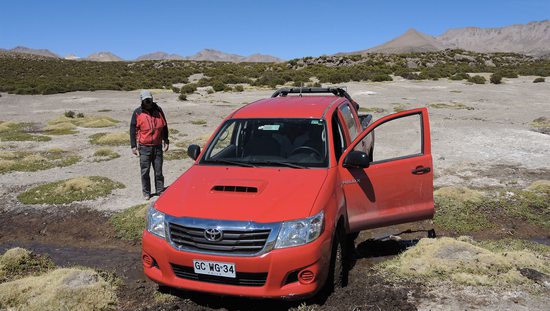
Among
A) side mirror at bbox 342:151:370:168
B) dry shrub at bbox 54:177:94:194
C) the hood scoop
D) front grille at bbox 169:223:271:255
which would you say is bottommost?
dry shrub at bbox 54:177:94:194

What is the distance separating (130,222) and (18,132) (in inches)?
533

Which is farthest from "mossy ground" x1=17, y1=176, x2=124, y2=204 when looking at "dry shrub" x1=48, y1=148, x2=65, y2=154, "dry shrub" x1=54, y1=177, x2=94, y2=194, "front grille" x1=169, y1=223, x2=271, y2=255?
"front grille" x1=169, y1=223, x2=271, y2=255

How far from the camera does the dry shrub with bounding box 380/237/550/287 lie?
4900 mm

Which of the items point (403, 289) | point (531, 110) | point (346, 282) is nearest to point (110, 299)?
point (346, 282)

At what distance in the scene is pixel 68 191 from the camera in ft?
31.1

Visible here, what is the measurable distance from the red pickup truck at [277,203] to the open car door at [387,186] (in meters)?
0.01

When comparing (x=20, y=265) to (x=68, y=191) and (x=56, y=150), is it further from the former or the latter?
(x=56, y=150)

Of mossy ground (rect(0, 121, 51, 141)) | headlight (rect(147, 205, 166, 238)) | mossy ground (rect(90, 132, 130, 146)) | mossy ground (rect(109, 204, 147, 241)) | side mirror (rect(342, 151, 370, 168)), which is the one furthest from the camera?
mossy ground (rect(0, 121, 51, 141))

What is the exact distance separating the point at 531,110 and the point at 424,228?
18015 millimetres

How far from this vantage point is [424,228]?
24.4ft

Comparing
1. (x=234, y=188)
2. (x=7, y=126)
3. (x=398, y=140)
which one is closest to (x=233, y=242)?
(x=234, y=188)

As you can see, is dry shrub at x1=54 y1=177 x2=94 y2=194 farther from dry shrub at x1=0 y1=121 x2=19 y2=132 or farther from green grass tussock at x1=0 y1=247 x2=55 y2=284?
dry shrub at x1=0 y1=121 x2=19 y2=132

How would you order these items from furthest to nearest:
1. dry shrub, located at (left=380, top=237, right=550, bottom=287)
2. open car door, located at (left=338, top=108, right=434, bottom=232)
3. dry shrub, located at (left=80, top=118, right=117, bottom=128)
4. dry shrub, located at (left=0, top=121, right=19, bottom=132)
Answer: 1. dry shrub, located at (left=80, top=118, right=117, bottom=128)
2. dry shrub, located at (left=0, top=121, right=19, bottom=132)
3. open car door, located at (left=338, top=108, right=434, bottom=232)
4. dry shrub, located at (left=380, top=237, right=550, bottom=287)

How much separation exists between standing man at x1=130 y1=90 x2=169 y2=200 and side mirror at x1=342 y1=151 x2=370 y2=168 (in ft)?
14.9
